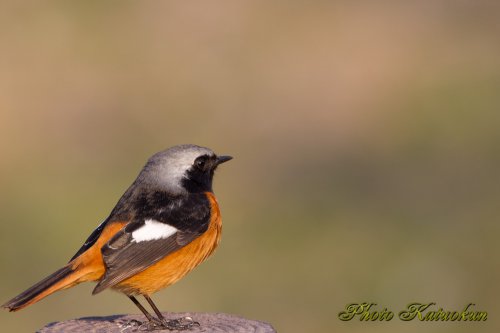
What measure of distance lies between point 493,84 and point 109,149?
8.30 meters

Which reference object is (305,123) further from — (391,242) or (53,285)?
(53,285)

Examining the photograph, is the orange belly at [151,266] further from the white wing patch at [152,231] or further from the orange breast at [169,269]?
the white wing patch at [152,231]

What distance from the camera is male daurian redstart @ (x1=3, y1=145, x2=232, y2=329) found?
763 centimetres

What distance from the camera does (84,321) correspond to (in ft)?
25.2

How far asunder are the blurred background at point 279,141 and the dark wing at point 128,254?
196 inches

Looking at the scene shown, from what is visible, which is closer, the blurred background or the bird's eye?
the bird's eye

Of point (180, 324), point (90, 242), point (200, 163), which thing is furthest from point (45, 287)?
point (200, 163)

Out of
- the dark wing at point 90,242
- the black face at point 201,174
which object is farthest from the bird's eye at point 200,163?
the dark wing at point 90,242

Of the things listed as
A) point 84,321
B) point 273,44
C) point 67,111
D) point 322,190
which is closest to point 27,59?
point 67,111

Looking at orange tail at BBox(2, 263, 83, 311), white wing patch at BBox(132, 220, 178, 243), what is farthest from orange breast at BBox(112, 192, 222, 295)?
orange tail at BBox(2, 263, 83, 311)

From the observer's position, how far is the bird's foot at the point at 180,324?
7.53m

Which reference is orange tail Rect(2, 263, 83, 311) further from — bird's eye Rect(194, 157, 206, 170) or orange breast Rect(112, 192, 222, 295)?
bird's eye Rect(194, 157, 206, 170)

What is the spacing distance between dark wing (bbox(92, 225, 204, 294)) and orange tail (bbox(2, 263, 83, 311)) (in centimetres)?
20

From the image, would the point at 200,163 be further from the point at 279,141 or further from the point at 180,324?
the point at 279,141
